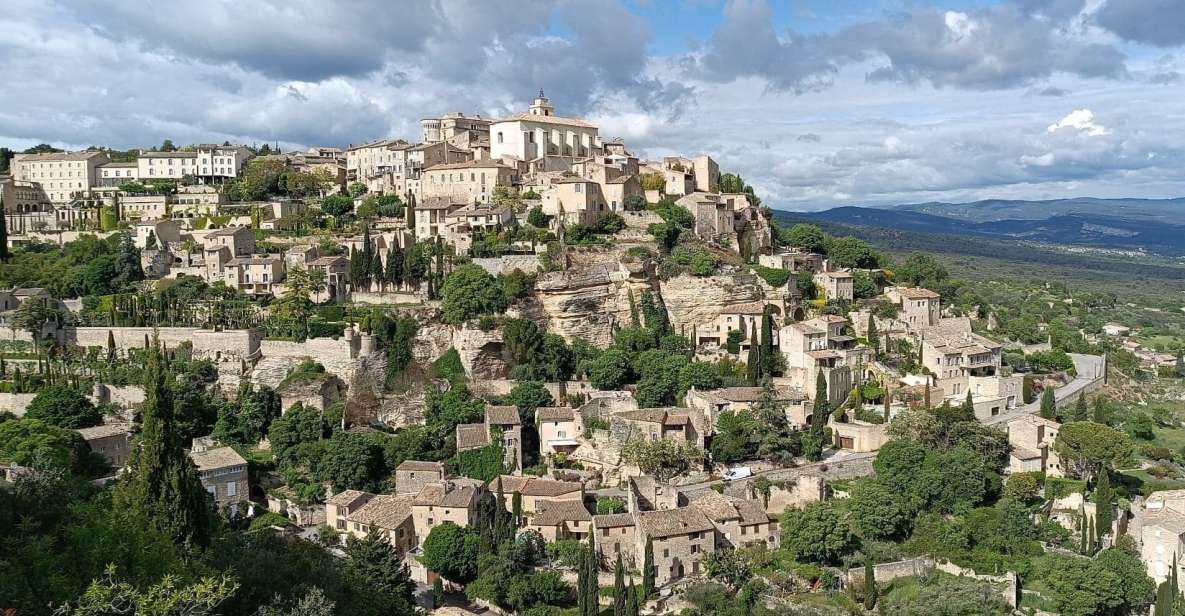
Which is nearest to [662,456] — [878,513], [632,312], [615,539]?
[615,539]

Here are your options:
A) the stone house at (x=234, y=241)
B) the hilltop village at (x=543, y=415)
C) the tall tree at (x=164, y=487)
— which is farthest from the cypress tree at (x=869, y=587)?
the stone house at (x=234, y=241)

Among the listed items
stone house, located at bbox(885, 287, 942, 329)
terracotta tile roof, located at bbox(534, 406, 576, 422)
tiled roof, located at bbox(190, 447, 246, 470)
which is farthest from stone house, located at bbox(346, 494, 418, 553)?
stone house, located at bbox(885, 287, 942, 329)

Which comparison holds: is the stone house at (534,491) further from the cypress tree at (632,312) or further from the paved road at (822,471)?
the cypress tree at (632,312)

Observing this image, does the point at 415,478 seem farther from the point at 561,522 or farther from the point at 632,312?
the point at 632,312

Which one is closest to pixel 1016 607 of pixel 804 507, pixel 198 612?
pixel 804 507

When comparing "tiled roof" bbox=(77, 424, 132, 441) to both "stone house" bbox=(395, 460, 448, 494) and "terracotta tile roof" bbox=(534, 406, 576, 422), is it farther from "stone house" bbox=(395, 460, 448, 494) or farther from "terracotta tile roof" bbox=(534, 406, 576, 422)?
"terracotta tile roof" bbox=(534, 406, 576, 422)

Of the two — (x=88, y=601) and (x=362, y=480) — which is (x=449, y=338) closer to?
(x=362, y=480)
